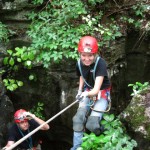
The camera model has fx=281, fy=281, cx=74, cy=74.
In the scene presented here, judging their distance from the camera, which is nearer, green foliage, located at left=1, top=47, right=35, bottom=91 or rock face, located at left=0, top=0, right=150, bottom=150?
green foliage, located at left=1, top=47, right=35, bottom=91

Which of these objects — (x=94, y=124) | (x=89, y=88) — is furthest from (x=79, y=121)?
(x=89, y=88)

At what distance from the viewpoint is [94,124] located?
4070 mm

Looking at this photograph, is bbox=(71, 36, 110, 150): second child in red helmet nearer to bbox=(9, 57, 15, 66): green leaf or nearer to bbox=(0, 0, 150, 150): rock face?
bbox=(0, 0, 150, 150): rock face

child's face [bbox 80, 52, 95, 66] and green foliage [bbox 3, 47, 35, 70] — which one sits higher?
child's face [bbox 80, 52, 95, 66]

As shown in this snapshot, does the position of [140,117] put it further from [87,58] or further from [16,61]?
[16,61]

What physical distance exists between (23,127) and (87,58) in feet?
6.59

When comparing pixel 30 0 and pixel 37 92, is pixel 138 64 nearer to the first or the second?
pixel 37 92

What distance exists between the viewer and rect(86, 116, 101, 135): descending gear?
405 cm

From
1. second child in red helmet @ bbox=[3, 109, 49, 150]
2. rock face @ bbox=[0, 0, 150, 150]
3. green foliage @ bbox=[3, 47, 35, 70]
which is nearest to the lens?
second child in red helmet @ bbox=[3, 109, 49, 150]

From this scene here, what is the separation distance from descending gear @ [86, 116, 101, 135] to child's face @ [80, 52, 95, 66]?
2.68 ft

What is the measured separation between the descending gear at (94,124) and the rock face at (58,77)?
2222 mm

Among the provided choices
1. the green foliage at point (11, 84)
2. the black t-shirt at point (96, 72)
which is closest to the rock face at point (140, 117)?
the black t-shirt at point (96, 72)

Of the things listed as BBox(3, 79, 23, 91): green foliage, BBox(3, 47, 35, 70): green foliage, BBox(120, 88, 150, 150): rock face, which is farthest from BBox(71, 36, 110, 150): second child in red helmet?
BBox(3, 79, 23, 91): green foliage

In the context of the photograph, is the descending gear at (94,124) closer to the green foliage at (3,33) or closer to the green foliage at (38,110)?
the green foliage at (38,110)
